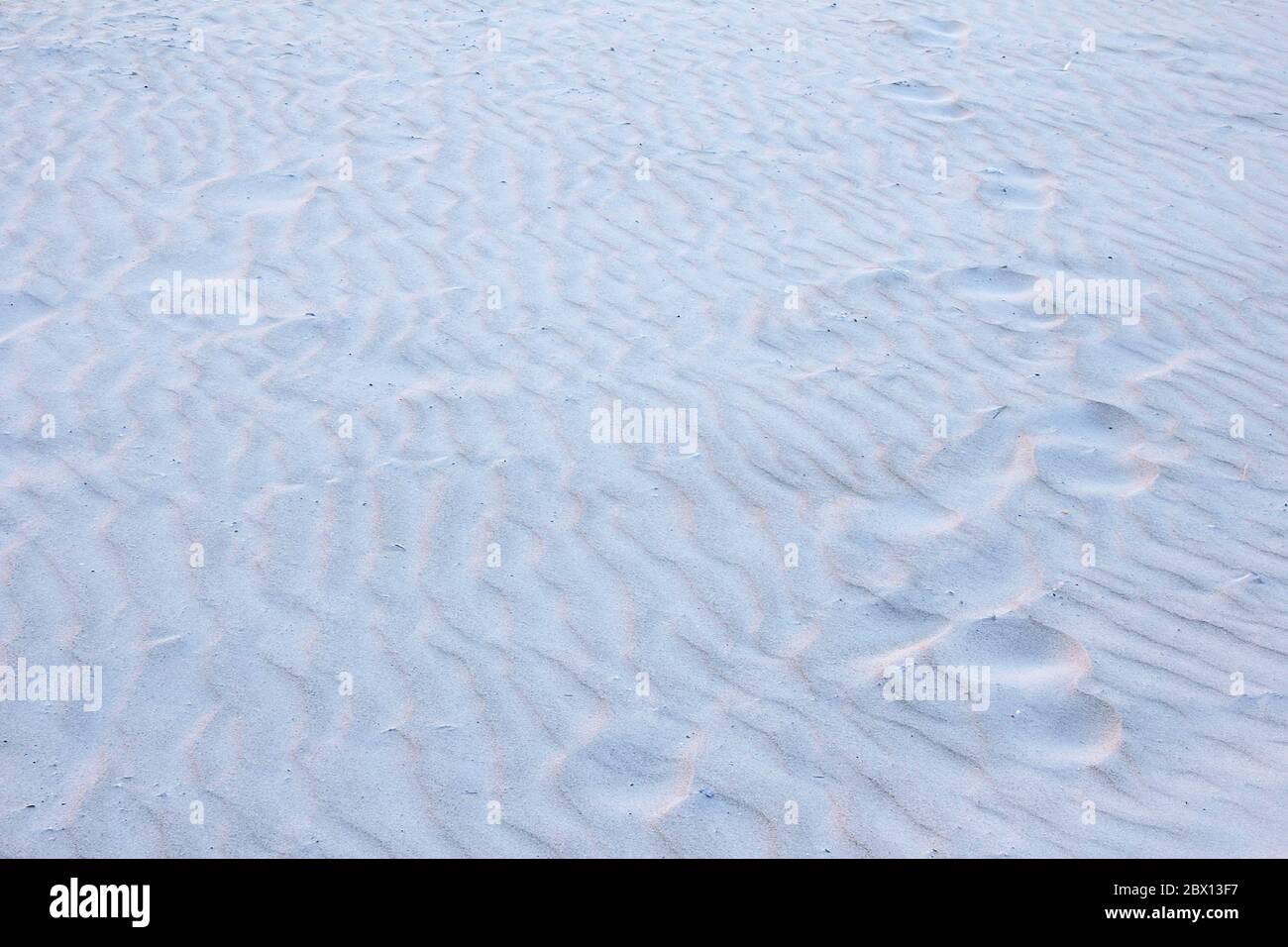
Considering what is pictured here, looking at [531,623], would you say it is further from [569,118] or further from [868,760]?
[569,118]

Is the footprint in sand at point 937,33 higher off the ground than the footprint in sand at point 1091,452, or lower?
higher

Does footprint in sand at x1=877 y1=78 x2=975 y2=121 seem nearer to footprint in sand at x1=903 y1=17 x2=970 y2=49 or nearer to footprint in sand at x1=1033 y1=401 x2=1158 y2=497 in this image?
footprint in sand at x1=903 y1=17 x2=970 y2=49

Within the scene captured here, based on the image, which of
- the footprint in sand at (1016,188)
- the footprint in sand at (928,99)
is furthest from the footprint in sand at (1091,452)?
the footprint in sand at (928,99)

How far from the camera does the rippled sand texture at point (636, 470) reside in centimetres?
287

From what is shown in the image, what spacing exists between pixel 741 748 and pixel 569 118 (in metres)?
4.51

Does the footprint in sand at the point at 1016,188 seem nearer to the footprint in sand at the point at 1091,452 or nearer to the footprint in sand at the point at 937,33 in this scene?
the footprint in sand at the point at 1091,452

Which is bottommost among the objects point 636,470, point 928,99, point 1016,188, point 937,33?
point 636,470

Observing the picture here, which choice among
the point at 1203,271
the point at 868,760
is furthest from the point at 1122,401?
the point at 868,760

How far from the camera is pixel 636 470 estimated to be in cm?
391

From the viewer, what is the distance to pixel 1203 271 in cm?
520

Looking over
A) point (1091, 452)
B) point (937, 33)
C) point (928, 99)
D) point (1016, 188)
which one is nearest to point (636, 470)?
point (1091, 452)

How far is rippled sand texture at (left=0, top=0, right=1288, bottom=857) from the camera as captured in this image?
287 centimetres

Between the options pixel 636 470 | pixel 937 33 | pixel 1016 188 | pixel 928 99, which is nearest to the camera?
pixel 636 470

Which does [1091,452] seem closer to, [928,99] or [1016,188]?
[1016,188]
